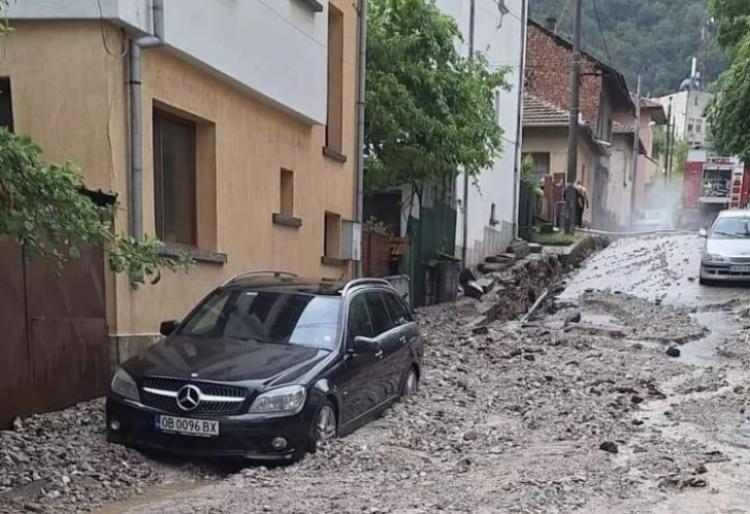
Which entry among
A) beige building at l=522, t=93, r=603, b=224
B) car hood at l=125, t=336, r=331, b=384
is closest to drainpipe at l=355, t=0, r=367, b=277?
car hood at l=125, t=336, r=331, b=384

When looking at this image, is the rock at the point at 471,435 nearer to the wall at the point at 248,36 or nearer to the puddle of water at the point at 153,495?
the puddle of water at the point at 153,495

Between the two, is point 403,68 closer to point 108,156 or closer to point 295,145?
point 295,145

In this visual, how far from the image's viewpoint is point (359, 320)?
8.21m

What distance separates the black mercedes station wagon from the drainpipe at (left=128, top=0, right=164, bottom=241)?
124 centimetres

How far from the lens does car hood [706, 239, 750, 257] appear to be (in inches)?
762

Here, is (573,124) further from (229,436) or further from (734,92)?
(229,436)

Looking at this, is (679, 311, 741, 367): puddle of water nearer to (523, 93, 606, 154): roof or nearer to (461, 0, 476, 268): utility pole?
(461, 0, 476, 268): utility pole

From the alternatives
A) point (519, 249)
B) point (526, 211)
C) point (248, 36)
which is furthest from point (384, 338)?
point (526, 211)

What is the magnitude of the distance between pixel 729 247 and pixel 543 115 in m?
18.0

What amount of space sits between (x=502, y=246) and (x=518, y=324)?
28.8 ft

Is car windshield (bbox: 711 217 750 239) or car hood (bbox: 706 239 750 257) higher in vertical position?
car windshield (bbox: 711 217 750 239)

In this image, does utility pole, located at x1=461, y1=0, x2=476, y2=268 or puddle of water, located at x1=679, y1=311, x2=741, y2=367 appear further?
utility pole, located at x1=461, y1=0, x2=476, y2=268

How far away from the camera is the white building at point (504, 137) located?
858 inches

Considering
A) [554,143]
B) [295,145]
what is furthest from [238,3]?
[554,143]
